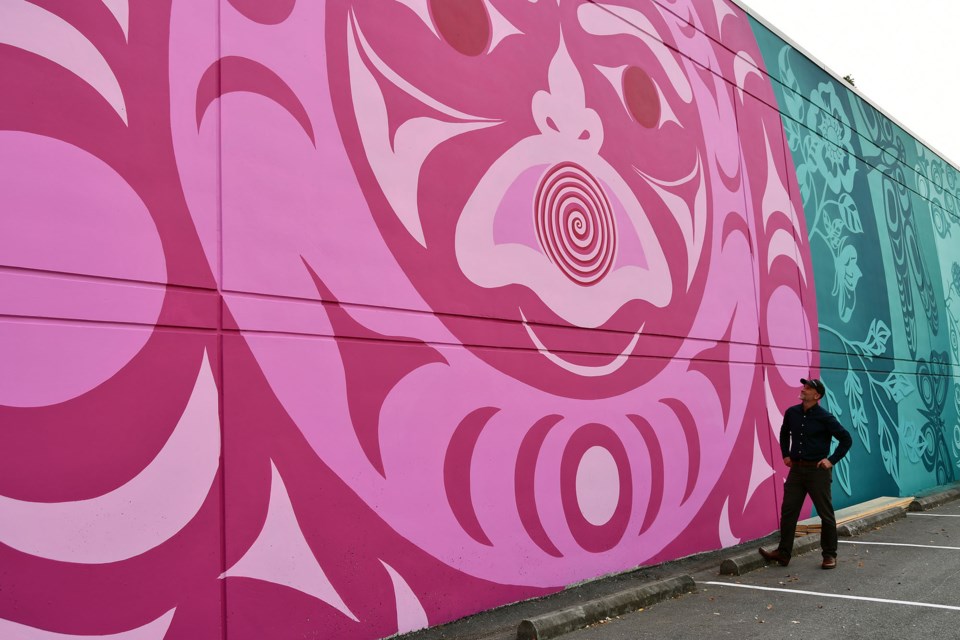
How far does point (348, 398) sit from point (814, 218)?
9.95 metres

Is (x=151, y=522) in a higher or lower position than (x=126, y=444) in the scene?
lower

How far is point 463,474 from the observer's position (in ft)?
21.7

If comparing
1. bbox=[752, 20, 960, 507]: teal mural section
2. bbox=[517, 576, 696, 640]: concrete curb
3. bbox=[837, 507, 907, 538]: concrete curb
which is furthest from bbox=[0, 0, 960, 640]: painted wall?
bbox=[752, 20, 960, 507]: teal mural section

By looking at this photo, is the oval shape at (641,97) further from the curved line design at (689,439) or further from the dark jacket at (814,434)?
the dark jacket at (814,434)

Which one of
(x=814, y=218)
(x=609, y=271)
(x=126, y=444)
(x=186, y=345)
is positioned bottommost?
(x=126, y=444)

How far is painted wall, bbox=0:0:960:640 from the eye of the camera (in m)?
4.43

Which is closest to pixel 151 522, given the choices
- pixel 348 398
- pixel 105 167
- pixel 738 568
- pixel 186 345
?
pixel 186 345

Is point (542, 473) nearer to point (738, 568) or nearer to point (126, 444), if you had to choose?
point (738, 568)

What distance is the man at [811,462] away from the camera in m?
8.40

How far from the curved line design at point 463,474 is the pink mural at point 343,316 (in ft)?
0.09

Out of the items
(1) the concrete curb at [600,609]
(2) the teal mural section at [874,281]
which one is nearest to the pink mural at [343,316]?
(1) the concrete curb at [600,609]

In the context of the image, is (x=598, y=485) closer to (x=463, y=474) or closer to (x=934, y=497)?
(x=463, y=474)

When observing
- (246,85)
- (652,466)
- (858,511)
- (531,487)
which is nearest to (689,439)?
(652,466)

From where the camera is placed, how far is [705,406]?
9.68 m
